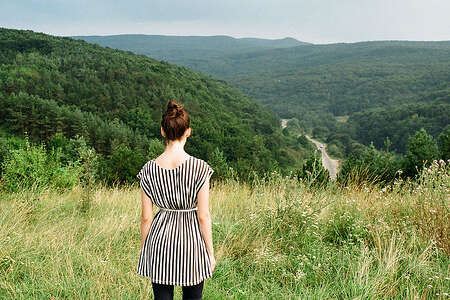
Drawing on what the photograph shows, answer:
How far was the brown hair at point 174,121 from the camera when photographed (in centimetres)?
199

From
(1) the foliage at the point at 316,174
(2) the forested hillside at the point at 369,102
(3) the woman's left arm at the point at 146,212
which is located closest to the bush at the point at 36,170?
(1) the foliage at the point at 316,174

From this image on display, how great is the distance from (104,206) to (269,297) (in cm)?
320

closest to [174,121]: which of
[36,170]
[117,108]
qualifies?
[36,170]

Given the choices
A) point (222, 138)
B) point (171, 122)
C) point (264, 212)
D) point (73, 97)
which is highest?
point (171, 122)

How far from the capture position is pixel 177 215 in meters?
2.10

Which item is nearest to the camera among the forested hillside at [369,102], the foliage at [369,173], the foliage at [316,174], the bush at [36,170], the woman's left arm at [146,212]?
the woman's left arm at [146,212]

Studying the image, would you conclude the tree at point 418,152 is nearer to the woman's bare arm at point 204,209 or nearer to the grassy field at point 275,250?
the grassy field at point 275,250

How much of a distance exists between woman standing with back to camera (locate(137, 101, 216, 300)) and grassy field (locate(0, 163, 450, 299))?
2.78 ft

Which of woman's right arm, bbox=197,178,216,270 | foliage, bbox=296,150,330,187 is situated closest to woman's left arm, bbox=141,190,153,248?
woman's right arm, bbox=197,178,216,270

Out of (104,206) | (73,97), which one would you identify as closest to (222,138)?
(73,97)

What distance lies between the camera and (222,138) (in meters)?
66.6

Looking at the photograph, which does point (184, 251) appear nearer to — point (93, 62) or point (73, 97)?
point (73, 97)

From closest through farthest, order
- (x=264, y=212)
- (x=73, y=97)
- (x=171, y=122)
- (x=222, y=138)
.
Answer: (x=171, y=122) < (x=264, y=212) < (x=222, y=138) < (x=73, y=97)

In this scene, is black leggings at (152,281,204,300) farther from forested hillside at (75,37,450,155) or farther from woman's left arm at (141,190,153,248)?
forested hillside at (75,37,450,155)
